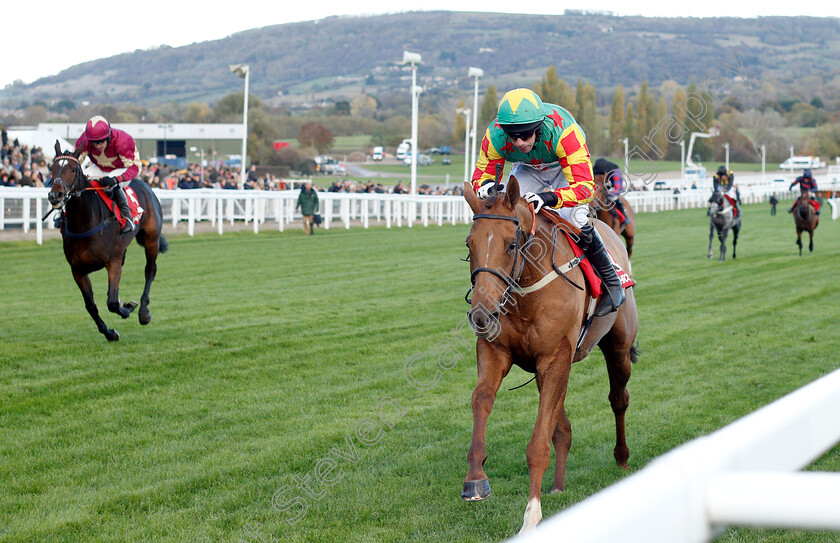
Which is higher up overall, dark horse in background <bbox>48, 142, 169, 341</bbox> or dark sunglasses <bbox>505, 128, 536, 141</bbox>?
dark sunglasses <bbox>505, 128, 536, 141</bbox>

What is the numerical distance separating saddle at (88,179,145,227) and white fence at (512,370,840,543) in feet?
26.8

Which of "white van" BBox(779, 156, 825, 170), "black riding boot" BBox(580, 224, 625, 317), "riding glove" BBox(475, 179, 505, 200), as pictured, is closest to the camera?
"riding glove" BBox(475, 179, 505, 200)

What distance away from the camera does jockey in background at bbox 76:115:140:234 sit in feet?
28.3

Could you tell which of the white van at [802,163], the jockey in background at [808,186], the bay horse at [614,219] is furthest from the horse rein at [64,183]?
the white van at [802,163]

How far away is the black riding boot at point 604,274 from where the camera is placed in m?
4.61

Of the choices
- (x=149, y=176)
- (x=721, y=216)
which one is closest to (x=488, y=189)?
(x=721, y=216)

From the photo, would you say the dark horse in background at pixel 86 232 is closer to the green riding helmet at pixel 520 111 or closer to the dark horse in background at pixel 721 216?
the green riding helmet at pixel 520 111

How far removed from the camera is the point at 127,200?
9.05 meters

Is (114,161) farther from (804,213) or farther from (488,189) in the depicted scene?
(804,213)

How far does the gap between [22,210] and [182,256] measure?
4182 millimetres

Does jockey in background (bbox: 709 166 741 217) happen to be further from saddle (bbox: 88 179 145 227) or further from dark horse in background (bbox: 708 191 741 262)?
saddle (bbox: 88 179 145 227)

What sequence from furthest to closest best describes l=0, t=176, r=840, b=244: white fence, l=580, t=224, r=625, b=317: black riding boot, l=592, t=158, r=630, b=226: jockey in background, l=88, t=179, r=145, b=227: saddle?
l=0, t=176, r=840, b=244: white fence, l=592, t=158, r=630, b=226: jockey in background, l=88, t=179, r=145, b=227: saddle, l=580, t=224, r=625, b=317: black riding boot

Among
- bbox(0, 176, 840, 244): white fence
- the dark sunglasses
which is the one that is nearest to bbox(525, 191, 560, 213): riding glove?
the dark sunglasses

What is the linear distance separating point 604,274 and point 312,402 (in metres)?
2.63
